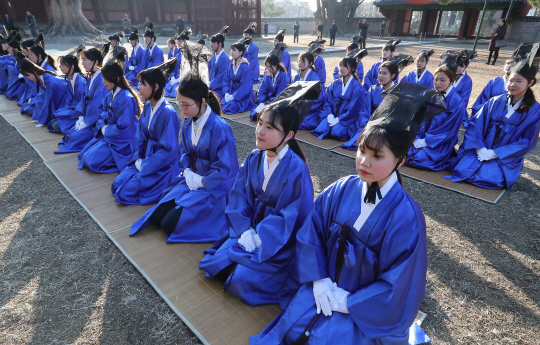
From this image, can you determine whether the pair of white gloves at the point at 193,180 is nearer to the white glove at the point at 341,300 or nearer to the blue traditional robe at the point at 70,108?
the white glove at the point at 341,300

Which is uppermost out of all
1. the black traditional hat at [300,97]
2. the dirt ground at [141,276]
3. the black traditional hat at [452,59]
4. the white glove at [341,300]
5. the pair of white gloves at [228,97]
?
the black traditional hat at [300,97]

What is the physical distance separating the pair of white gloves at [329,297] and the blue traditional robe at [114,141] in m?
3.85

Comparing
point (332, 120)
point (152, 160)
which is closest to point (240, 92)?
point (332, 120)

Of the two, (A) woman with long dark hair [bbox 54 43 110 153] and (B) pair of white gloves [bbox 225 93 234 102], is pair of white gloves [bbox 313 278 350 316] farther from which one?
(B) pair of white gloves [bbox 225 93 234 102]

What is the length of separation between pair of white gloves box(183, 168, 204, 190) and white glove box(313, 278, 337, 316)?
1839mm

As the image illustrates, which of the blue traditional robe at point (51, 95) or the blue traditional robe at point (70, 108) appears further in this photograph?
the blue traditional robe at point (51, 95)

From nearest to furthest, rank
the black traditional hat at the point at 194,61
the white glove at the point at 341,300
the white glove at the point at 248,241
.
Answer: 1. the white glove at the point at 341,300
2. the white glove at the point at 248,241
3. the black traditional hat at the point at 194,61

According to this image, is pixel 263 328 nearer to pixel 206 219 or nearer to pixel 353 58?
pixel 206 219

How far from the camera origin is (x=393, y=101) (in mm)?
1962

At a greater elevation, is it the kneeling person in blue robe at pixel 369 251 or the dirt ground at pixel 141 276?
the kneeling person in blue robe at pixel 369 251

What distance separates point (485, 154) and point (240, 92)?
18.6 ft

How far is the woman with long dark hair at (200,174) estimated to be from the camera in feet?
11.4

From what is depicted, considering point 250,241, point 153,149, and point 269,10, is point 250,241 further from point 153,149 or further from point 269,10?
point 269,10

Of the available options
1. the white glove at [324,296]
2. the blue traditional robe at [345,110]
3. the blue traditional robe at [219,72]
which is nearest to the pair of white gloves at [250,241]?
the white glove at [324,296]
